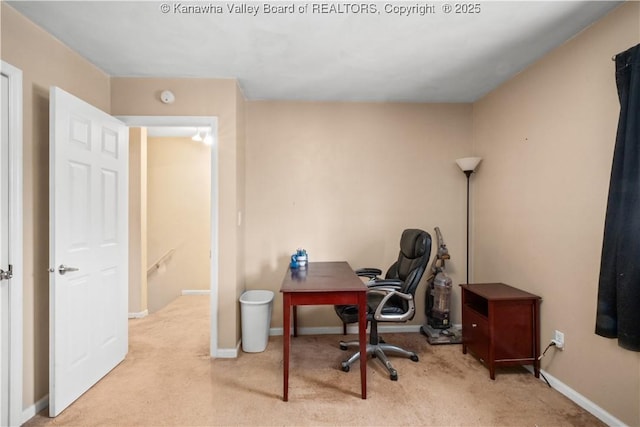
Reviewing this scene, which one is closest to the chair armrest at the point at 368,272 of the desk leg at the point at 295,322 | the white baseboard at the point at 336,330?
the white baseboard at the point at 336,330

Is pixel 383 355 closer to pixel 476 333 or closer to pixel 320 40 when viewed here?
pixel 476 333

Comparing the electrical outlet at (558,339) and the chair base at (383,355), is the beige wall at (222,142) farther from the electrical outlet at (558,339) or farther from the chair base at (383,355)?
the electrical outlet at (558,339)

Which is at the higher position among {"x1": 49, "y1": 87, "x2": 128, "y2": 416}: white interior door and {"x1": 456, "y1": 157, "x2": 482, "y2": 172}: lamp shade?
{"x1": 456, "y1": 157, "x2": 482, "y2": 172}: lamp shade

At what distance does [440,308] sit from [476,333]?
0.56 metres

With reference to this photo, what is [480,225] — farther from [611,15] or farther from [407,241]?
[611,15]

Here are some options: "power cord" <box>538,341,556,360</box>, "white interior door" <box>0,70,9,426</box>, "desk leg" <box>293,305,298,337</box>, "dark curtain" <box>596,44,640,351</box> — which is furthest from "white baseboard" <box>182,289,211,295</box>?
"dark curtain" <box>596,44,640,351</box>

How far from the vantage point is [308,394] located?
6.99 feet

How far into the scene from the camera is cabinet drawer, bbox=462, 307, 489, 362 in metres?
2.36

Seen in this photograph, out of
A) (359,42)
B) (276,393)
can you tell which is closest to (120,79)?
(359,42)

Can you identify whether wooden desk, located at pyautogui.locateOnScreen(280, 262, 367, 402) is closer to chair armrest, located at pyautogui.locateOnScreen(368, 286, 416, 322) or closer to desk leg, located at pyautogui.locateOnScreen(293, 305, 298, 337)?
A: chair armrest, located at pyautogui.locateOnScreen(368, 286, 416, 322)

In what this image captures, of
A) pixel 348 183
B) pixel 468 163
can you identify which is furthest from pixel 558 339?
pixel 348 183

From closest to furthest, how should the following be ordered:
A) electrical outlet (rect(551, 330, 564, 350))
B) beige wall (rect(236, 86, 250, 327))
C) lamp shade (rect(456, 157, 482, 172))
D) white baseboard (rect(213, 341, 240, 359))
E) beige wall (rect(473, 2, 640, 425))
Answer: beige wall (rect(473, 2, 640, 425)) → electrical outlet (rect(551, 330, 564, 350)) → white baseboard (rect(213, 341, 240, 359)) → beige wall (rect(236, 86, 250, 327)) → lamp shade (rect(456, 157, 482, 172))

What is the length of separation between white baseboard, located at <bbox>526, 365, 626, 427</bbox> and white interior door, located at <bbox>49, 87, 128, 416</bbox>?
3.35 metres

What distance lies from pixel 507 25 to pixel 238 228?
2556 millimetres
